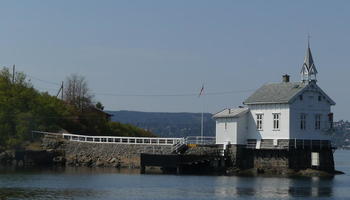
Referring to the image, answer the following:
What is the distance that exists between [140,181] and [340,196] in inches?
621

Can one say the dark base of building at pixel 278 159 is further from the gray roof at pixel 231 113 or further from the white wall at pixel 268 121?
the gray roof at pixel 231 113

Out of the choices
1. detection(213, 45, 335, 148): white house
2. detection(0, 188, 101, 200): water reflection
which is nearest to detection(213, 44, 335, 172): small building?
detection(213, 45, 335, 148): white house

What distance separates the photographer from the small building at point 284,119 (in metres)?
71.1

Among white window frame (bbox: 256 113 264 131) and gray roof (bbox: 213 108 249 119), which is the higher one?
gray roof (bbox: 213 108 249 119)

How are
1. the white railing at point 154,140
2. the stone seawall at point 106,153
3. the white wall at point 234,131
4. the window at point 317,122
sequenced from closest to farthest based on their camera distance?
the window at point 317,122 → the white wall at point 234,131 → the white railing at point 154,140 → the stone seawall at point 106,153

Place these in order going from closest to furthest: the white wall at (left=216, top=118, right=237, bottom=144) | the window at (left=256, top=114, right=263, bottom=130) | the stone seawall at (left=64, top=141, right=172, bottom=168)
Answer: the window at (left=256, top=114, right=263, bottom=130)
the white wall at (left=216, top=118, right=237, bottom=144)
the stone seawall at (left=64, top=141, right=172, bottom=168)

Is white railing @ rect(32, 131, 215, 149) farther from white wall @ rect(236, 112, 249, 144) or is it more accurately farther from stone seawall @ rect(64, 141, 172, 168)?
white wall @ rect(236, 112, 249, 144)

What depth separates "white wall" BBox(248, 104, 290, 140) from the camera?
7106 centimetres

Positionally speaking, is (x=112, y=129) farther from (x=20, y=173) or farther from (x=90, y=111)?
(x=20, y=173)

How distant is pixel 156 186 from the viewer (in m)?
57.0

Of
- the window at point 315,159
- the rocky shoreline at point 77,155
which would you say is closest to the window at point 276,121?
the window at point 315,159

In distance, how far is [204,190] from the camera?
180 feet

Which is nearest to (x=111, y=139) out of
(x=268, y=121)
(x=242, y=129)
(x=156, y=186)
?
(x=242, y=129)

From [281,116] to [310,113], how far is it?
3010 mm
